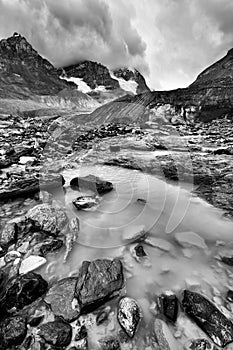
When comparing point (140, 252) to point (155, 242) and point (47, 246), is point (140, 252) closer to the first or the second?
point (155, 242)

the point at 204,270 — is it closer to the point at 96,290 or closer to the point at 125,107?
the point at 96,290

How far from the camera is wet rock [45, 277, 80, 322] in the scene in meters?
2.33

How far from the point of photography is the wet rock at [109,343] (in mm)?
2070

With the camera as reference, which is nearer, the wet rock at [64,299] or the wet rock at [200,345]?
the wet rock at [200,345]

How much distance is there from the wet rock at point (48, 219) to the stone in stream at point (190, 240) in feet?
6.64

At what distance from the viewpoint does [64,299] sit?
2.46 metres

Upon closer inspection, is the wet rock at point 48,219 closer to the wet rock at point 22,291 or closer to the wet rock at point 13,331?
the wet rock at point 22,291

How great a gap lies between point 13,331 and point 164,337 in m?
1.52

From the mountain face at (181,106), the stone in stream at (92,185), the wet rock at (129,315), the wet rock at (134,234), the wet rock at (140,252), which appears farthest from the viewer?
the mountain face at (181,106)

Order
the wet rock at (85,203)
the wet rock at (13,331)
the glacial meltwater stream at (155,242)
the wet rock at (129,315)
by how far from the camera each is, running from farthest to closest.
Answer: the wet rock at (85,203), the glacial meltwater stream at (155,242), the wet rock at (129,315), the wet rock at (13,331)

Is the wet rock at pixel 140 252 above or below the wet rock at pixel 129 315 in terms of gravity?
above

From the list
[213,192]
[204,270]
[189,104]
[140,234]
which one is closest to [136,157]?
[213,192]

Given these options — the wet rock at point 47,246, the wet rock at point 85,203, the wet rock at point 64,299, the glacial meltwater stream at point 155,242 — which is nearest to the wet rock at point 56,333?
the wet rock at point 64,299

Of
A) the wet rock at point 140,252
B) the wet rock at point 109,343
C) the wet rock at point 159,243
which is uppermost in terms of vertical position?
the wet rock at point 159,243
